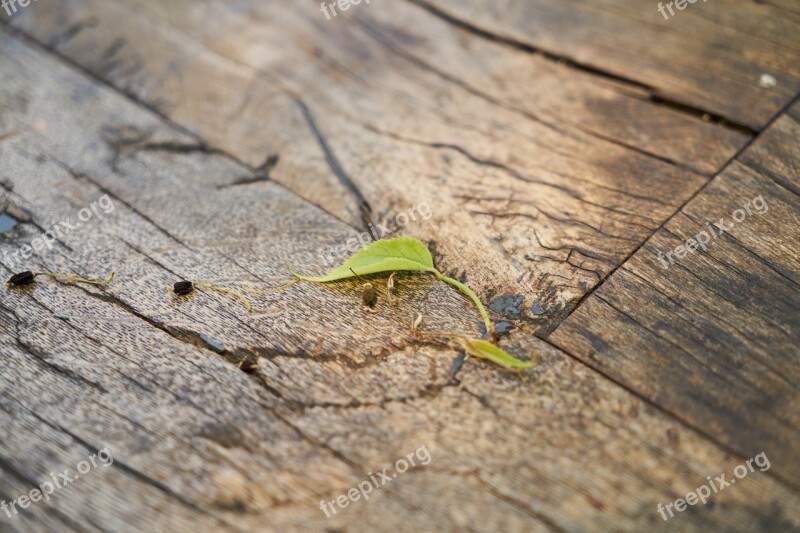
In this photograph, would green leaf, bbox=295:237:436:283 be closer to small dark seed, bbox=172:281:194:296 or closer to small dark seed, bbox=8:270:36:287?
small dark seed, bbox=172:281:194:296

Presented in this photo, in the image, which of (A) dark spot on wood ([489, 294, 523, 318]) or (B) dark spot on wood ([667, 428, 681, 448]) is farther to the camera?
(A) dark spot on wood ([489, 294, 523, 318])

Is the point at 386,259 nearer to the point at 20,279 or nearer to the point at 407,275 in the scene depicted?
the point at 407,275

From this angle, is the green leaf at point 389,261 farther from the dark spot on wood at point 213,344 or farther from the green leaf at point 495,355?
the dark spot on wood at point 213,344

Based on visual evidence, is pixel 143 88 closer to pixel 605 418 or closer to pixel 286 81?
pixel 286 81

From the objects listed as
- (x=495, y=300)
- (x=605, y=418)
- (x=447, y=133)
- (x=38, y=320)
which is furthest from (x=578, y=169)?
(x=38, y=320)

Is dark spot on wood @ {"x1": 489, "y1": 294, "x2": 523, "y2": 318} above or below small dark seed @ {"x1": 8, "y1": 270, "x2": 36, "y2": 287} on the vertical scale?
above

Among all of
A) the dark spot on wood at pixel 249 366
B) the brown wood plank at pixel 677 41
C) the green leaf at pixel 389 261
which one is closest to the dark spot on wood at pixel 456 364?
the green leaf at pixel 389 261

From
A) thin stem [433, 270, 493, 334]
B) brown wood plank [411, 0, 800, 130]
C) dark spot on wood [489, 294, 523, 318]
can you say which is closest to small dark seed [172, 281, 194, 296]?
thin stem [433, 270, 493, 334]

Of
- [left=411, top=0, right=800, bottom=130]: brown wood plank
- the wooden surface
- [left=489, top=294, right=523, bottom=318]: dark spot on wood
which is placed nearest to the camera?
the wooden surface
